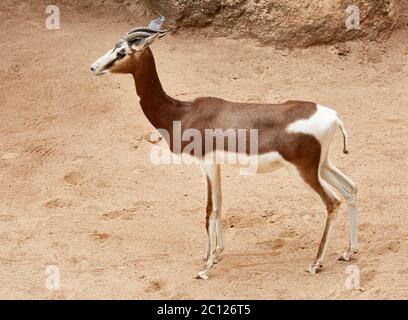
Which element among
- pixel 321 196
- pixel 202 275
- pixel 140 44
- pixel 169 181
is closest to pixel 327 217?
pixel 321 196

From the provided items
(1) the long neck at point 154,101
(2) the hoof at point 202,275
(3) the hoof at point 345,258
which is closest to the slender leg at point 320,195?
(3) the hoof at point 345,258

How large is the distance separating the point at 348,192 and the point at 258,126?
1088mm

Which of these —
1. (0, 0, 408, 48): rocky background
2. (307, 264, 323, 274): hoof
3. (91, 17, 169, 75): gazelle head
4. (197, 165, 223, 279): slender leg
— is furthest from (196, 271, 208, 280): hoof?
(0, 0, 408, 48): rocky background

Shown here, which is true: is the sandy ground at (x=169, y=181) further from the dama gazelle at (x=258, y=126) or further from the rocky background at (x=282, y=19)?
the dama gazelle at (x=258, y=126)

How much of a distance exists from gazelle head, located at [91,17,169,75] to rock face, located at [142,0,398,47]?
464 centimetres

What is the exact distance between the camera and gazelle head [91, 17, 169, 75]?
807 centimetres

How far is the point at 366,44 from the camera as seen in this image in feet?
41.4

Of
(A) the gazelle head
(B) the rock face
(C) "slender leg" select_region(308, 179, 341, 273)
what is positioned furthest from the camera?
(B) the rock face

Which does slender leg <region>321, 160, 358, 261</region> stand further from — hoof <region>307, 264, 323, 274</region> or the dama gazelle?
hoof <region>307, 264, 323, 274</region>

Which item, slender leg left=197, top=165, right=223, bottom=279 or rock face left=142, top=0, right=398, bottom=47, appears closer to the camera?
slender leg left=197, top=165, right=223, bottom=279

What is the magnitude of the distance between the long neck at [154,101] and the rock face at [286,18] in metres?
4.59

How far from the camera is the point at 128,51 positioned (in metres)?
8.12

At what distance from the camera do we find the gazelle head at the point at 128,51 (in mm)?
8070

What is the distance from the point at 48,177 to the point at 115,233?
160 centimetres
